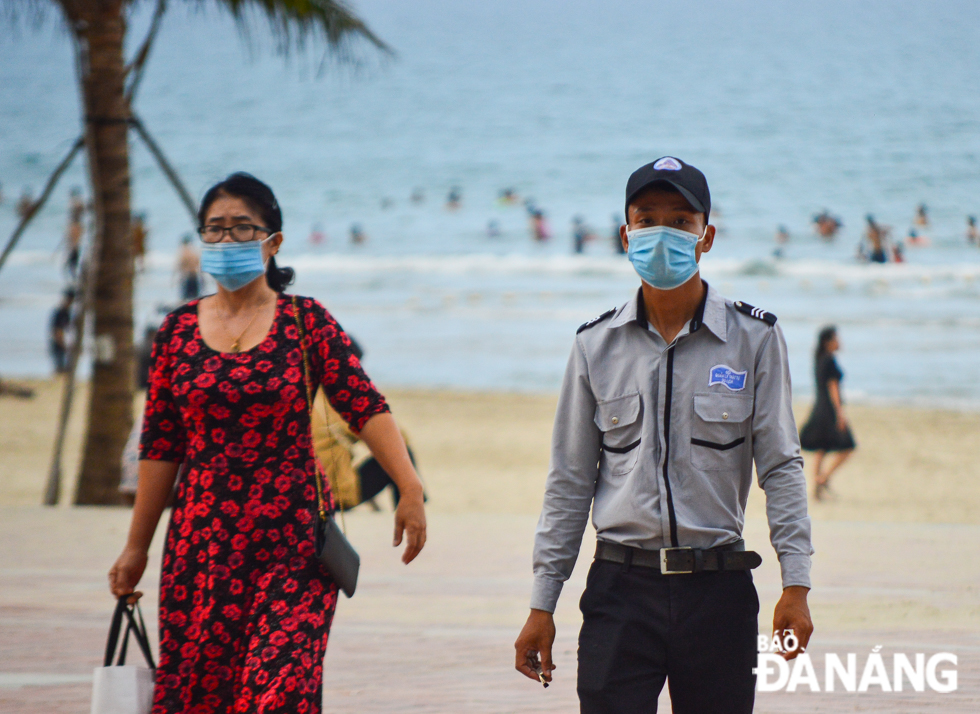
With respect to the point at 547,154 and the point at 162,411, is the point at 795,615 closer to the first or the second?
the point at 162,411

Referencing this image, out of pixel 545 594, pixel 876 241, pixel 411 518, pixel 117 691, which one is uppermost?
pixel 876 241

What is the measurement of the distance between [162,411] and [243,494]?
1.21ft

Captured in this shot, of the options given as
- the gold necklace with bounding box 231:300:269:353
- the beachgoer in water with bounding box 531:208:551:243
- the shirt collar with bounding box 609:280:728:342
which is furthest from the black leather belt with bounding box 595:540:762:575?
the beachgoer in water with bounding box 531:208:551:243

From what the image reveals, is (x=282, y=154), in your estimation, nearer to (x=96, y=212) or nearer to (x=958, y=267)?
(x=958, y=267)

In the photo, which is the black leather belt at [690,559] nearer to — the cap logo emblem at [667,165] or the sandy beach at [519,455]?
the cap logo emblem at [667,165]

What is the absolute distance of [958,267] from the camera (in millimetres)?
35562

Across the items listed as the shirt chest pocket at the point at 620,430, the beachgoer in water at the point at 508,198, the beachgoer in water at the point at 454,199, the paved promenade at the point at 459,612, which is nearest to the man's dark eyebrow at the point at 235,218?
the shirt chest pocket at the point at 620,430

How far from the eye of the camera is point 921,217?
4053cm

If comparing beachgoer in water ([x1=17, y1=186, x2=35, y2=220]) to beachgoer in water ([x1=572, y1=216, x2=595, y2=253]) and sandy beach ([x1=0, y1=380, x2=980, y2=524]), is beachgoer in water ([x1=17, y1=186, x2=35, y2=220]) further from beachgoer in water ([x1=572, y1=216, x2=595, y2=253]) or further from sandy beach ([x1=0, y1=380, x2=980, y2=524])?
sandy beach ([x1=0, y1=380, x2=980, y2=524])

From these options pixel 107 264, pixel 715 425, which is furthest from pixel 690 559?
pixel 107 264

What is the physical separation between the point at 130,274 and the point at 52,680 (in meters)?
5.39

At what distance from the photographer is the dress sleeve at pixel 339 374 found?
300cm

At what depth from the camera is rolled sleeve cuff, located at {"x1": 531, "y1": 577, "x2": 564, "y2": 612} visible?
266cm

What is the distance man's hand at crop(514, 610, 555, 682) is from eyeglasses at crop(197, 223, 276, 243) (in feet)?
4.05
